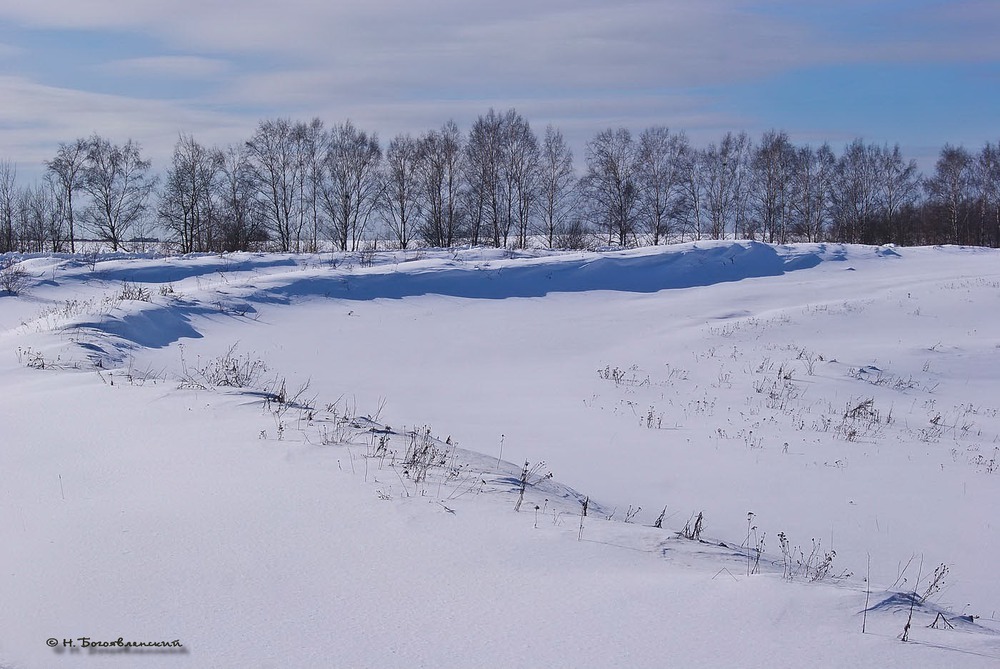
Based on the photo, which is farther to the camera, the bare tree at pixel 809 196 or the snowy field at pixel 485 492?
the bare tree at pixel 809 196

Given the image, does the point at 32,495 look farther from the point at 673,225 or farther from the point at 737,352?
the point at 673,225

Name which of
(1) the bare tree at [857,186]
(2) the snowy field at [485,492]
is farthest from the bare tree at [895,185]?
(2) the snowy field at [485,492]

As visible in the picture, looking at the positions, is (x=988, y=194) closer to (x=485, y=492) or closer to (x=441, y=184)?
(x=441, y=184)

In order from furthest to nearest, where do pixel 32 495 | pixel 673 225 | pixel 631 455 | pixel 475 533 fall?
pixel 673 225, pixel 631 455, pixel 32 495, pixel 475 533

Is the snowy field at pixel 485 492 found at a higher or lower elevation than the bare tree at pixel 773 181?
lower

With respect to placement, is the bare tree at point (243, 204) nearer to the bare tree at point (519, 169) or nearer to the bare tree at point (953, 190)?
the bare tree at point (519, 169)

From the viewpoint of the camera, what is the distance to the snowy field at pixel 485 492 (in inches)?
124

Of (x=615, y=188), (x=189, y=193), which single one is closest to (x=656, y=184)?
(x=615, y=188)

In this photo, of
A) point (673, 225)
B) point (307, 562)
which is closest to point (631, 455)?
point (307, 562)

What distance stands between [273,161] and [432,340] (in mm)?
30898

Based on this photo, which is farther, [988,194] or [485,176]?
[988,194]

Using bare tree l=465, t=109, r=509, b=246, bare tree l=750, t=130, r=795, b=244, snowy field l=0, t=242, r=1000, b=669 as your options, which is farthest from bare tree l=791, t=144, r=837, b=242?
snowy field l=0, t=242, r=1000, b=669

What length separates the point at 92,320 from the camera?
40.7 feet

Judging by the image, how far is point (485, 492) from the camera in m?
5.10
